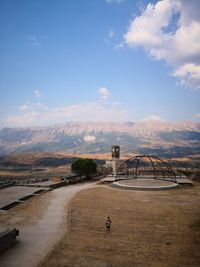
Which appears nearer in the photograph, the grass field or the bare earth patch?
the grass field

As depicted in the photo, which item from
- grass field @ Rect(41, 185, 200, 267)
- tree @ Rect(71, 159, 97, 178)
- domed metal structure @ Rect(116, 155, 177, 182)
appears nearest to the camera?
grass field @ Rect(41, 185, 200, 267)

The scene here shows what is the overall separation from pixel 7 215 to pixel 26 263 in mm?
11279

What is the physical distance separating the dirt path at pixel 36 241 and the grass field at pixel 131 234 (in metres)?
0.68

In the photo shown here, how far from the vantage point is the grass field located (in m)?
14.9

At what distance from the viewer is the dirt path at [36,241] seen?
1451 cm

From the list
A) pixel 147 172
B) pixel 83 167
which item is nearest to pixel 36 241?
pixel 83 167

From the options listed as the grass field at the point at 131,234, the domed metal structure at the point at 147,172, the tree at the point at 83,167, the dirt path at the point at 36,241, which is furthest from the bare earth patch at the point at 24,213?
the domed metal structure at the point at 147,172

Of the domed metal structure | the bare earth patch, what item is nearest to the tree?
the domed metal structure

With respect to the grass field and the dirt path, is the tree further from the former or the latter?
the dirt path

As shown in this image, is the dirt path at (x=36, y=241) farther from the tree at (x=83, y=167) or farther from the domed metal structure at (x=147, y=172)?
the domed metal structure at (x=147, y=172)

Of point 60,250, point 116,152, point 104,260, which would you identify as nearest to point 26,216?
point 60,250

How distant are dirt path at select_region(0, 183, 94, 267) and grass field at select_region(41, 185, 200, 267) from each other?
2.24 ft

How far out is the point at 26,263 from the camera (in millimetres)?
14102

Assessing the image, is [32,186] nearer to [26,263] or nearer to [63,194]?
[63,194]
